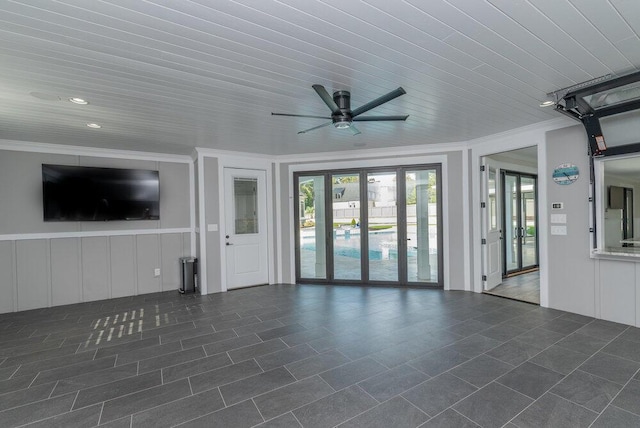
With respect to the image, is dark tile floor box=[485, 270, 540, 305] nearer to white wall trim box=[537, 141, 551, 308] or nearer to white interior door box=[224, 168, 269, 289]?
white wall trim box=[537, 141, 551, 308]

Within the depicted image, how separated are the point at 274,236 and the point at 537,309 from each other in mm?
4372

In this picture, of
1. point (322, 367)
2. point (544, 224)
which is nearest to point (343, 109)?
point (322, 367)

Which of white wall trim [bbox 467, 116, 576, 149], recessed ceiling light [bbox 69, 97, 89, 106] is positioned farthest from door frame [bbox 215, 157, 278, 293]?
white wall trim [bbox 467, 116, 576, 149]

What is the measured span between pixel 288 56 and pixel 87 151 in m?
4.45

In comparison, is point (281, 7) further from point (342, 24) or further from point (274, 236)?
point (274, 236)

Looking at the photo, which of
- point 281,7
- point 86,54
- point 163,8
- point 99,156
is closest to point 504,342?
point 281,7

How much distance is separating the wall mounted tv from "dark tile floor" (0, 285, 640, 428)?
1520 mm

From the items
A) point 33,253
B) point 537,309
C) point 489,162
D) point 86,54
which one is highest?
point 86,54

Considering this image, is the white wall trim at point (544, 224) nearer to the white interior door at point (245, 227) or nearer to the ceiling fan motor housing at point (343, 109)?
the ceiling fan motor housing at point (343, 109)

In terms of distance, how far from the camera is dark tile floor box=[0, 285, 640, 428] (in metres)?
2.10

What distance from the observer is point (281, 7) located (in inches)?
70.4

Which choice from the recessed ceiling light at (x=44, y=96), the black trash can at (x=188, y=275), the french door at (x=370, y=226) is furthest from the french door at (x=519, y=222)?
the recessed ceiling light at (x=44, y=96)

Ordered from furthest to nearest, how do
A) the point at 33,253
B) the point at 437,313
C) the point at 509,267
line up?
the point at 509,267 < the point at 33,253 < the point at 437,313

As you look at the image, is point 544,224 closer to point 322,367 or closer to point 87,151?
point 322,367
